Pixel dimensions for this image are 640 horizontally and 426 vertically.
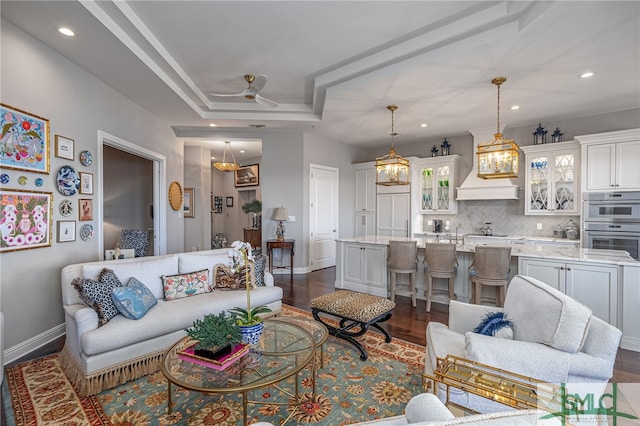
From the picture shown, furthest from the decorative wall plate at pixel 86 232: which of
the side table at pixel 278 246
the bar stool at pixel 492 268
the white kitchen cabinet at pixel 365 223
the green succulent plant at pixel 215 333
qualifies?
the white kitchen cabinet at pixel 365 223

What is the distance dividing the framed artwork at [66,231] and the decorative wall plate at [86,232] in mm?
109

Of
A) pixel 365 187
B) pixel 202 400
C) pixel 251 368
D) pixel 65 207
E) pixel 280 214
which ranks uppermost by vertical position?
pixel 365 187

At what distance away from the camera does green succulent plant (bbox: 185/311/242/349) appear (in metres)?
1.77

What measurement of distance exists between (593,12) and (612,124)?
3.57 meters

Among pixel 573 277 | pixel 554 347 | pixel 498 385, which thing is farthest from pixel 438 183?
pixel 498 385

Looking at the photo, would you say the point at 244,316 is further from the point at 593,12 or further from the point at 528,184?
the point at 528,184

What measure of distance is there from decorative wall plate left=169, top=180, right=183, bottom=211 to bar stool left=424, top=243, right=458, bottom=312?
460 centimetres

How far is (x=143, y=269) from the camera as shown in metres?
2.91

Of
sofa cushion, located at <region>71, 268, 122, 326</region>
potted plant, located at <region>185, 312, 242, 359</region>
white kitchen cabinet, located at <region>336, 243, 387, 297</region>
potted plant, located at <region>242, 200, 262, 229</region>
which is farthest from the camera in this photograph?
potted plant, located at <region>242, 200, 262, 229</region>

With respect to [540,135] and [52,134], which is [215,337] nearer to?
[52,134]

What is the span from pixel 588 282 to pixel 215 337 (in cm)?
358

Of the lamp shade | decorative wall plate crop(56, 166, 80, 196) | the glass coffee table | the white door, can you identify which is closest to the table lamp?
the lamp shade

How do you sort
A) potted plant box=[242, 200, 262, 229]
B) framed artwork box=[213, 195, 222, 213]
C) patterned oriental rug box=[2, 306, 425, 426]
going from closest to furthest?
patterned oriental rug box=[2, 306, 425, 426]
potted plant box=[242, 200, 262, 229]
framed artwork box=[213, 195, 222, 213]

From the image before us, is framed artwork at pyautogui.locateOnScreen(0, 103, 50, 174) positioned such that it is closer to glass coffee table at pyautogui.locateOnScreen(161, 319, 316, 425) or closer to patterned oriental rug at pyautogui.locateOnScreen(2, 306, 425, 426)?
patterned oriental rug at pyautogui.locateOnScreen(2, 306, 425, 426)
